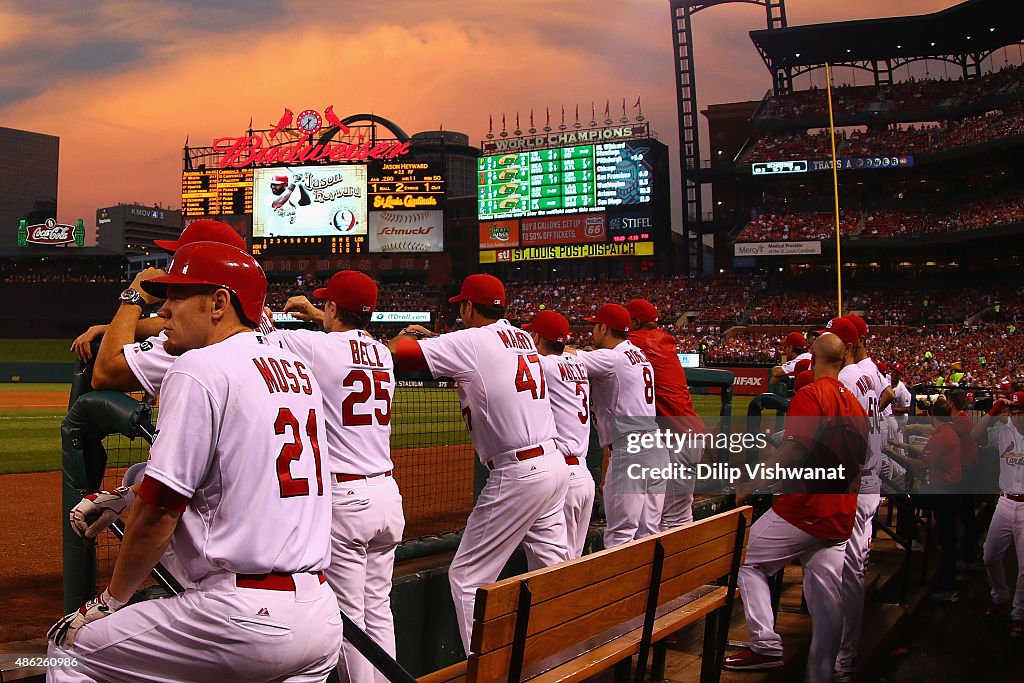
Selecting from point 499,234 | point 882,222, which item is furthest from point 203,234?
point 882,222

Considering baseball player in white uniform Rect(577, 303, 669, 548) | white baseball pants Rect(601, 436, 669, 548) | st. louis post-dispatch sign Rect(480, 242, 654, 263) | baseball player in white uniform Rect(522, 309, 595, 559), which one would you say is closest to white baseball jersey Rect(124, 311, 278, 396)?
baseball player in white uniform Rect(522, 309, 595, 559)

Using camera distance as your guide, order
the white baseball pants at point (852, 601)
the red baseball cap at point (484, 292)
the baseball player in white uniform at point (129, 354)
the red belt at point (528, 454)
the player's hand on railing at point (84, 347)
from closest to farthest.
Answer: the baseball player in white uniform at point (129, 354) → the player's hand on railing at point (84, 347) → the red belt at point (528, 454) → the red baseball cap at point (484, 292) → the white baseball pants at point (852, 601)

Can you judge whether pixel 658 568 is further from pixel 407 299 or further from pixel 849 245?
pixel 407 299

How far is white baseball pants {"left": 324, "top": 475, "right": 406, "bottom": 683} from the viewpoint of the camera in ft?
11.2

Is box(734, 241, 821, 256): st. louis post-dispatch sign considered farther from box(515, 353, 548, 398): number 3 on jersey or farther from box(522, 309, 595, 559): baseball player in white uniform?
box(515, 353, 548, 398): number 3 on jersey

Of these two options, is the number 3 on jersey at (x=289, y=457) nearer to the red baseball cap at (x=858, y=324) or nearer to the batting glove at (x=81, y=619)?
the batting glove at (x=81, y=619)

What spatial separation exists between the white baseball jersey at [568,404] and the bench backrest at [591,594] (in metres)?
1.23

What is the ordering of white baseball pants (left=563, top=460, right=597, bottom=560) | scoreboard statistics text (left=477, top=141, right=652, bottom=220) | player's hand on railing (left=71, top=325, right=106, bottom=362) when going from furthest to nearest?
scoreboard statistics text (left=477, top=141, right=652, bottom=220), white baseball pants (left=563, top=460, right=597, bottom=560), player's hand on railing (left=71, top=325, right=106, bottom=362)

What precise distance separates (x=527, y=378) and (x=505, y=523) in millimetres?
738

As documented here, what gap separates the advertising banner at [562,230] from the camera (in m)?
43.5

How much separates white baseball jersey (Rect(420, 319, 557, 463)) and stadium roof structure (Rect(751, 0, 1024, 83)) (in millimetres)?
44004

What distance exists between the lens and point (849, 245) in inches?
1612

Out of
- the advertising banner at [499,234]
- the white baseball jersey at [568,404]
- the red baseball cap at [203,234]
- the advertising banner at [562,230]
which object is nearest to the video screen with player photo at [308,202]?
the advertising banner at [499,234]

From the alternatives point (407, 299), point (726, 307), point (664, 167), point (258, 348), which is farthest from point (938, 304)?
point (258, 348)
